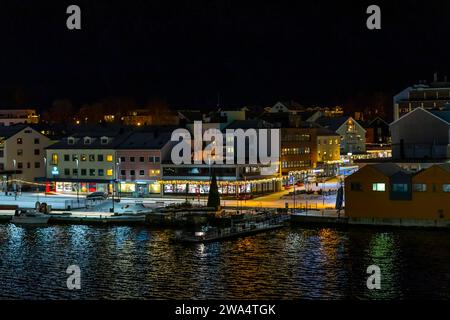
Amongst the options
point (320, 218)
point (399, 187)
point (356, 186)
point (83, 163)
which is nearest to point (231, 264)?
Answer: point (320, 218)

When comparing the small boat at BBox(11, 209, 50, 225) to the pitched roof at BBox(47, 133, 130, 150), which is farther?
the pitched roof at BBox(47, 133, 130, 150)

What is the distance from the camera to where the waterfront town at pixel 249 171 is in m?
32.2

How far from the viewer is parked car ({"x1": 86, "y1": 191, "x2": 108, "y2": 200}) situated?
131 feet

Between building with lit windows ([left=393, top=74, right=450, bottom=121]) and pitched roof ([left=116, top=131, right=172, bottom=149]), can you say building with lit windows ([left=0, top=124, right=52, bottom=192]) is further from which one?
building with lit windows ([left=393, top=74, right=450, bottom=121])

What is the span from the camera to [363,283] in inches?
910

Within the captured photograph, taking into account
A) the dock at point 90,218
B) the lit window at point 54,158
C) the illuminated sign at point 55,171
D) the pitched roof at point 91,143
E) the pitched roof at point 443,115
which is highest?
the pitched roof at point 443,115

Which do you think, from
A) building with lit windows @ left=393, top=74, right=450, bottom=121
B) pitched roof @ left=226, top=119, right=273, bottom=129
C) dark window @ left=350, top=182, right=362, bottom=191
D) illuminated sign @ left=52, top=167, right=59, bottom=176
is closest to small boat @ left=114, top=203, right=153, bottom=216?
dark window @ left=350, top=182, right=362, bottom=191

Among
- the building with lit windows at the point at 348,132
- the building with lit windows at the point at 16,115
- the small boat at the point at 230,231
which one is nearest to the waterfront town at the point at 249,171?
the small boat at the point at 230,231

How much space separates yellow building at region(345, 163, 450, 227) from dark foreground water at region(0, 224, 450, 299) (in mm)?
1097

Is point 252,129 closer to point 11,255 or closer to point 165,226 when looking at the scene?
point 165,226

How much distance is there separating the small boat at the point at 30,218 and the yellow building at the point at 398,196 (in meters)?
12.0

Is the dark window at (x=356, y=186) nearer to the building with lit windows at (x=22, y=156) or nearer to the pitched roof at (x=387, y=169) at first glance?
the pitched roof at (x=387, y=169)

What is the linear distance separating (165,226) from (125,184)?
1000 cm
